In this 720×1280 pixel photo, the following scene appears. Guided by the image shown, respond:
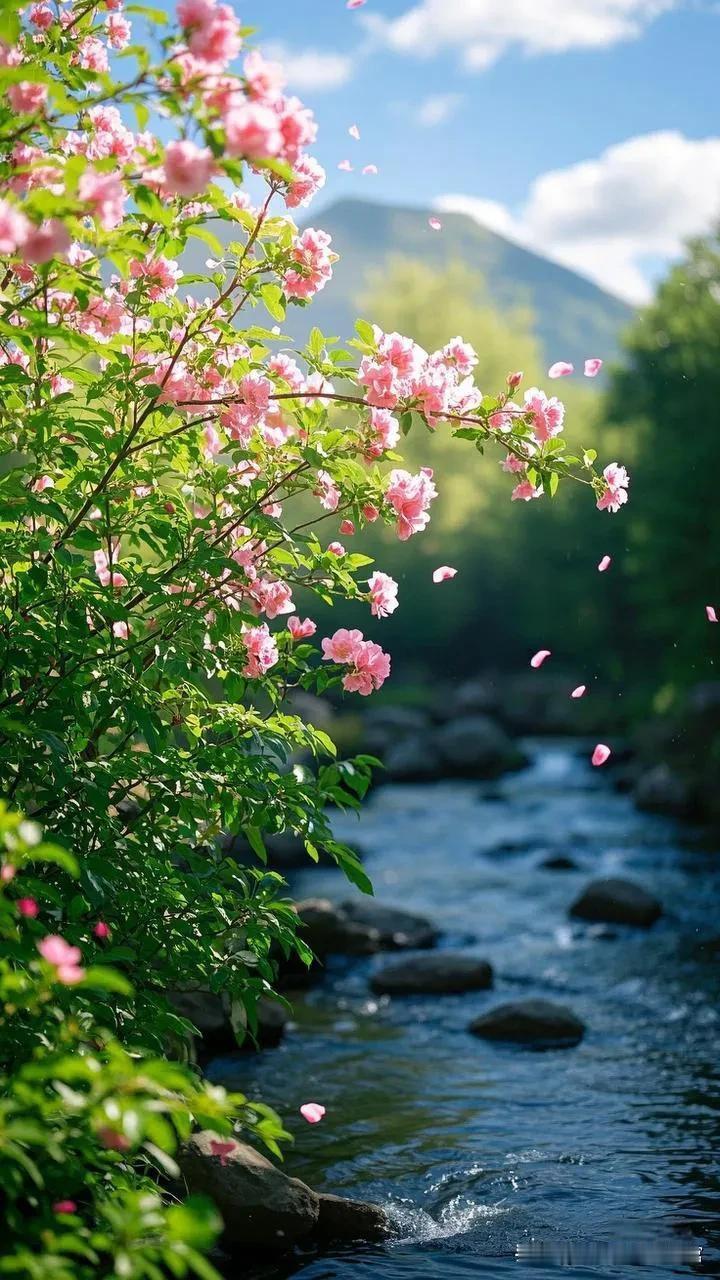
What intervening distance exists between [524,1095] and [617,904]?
16.3ft

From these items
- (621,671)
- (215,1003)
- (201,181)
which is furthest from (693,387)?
(201,181)

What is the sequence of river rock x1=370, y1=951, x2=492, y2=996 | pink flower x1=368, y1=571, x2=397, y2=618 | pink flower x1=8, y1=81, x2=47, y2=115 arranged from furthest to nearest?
1. river rock x1=370, y1=951, x2=492, y2=996
2. pink flower x1=368, y1=571, x2=397, y2=618
3. pink flower x1=8, y1=81, x2=47, y2=115

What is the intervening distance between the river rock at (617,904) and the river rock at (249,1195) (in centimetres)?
728

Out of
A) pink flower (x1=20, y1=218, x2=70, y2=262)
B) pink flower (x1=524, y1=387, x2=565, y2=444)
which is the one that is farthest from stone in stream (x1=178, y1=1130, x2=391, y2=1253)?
pink flower (x1=20, y1=218, x2=70, y2=262)

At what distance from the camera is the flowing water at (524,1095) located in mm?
5922

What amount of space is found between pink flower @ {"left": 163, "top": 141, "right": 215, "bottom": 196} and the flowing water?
442 cm

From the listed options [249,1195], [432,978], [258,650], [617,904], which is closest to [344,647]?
[258,650]

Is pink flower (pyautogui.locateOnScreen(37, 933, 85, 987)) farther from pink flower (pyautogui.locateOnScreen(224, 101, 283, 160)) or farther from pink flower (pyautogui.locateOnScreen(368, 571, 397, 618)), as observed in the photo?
pink flower (pyautogui.locateOnScreen(368, 571, 397, 618))

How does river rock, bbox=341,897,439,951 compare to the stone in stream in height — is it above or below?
above

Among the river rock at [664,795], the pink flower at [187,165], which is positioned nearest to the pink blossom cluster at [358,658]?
the pink flower at [187,165]

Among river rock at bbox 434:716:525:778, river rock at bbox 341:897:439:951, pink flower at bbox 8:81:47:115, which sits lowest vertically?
pink flower at bbox 8:81:47:115

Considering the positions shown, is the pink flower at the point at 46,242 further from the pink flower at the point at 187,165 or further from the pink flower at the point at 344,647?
the pink flower at the point at 344,647

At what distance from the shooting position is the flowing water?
5.92 m

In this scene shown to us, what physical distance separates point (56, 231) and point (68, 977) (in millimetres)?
1813
